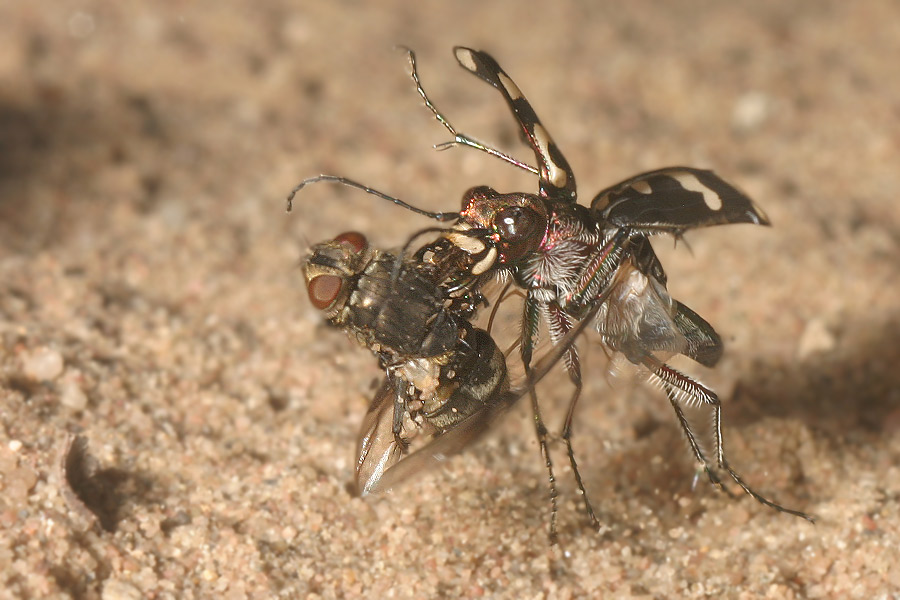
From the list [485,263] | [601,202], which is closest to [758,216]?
[601,202]

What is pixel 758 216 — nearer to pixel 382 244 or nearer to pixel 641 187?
pixel 641 187

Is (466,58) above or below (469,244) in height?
above

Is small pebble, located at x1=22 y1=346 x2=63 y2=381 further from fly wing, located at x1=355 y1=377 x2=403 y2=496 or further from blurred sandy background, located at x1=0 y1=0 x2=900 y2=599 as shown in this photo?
fly wing, located at x1=355 y1=377 x2=403 y2=496

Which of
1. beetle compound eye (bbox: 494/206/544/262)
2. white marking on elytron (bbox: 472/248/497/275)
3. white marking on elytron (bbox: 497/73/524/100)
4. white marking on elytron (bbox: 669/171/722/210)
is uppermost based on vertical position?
white marking on elytron (bbox: 669/171/722/210)

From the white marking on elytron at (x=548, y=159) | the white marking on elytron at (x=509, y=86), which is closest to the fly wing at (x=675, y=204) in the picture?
the white marking on elytron at (x=548, y=159)

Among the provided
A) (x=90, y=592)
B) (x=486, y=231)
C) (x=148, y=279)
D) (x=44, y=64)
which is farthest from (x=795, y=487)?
(x=44, y=64)

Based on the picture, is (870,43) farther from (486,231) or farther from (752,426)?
(486,231)

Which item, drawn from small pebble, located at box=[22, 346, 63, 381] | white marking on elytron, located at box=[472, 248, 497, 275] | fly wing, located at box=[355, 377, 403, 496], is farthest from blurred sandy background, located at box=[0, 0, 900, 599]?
white marking on elytron, located at box=[472, 248, 497, 275]
